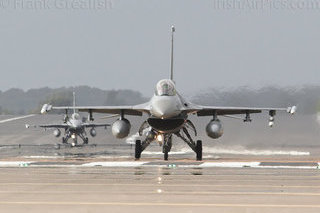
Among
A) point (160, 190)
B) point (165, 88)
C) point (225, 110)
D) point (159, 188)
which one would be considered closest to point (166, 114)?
point (165, 88)

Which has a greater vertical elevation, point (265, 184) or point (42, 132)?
point (265, 184)

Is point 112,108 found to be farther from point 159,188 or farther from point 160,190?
point 160,190

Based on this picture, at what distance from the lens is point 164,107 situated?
2673 cm

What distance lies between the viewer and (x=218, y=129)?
29922 mm

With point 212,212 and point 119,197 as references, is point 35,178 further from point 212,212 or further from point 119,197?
point 212,212

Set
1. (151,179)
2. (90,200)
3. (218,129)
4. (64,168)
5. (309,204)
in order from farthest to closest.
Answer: (218,129) < (64,168) < (151,179) < (90,200) < (309,204)

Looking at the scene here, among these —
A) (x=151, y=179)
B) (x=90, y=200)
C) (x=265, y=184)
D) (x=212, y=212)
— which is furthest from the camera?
(x=151, y=179)

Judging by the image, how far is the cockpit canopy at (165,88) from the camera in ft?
89.5

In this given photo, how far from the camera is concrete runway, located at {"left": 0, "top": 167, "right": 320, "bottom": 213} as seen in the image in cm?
1212

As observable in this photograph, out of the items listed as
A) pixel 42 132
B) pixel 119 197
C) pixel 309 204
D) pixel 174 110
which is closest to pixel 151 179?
pixel 119 197

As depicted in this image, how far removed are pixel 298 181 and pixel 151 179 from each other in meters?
4.21

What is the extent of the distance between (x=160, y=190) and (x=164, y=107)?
11615mm

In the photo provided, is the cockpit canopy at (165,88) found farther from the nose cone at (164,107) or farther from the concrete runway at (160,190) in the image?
the concrete runway at (160,190)

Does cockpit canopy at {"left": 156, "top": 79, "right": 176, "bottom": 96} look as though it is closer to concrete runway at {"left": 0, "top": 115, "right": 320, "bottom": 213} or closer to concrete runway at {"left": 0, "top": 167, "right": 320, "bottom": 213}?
concrete runway at {"left": 0, "top": 115, "right": 320, "bottom": 213}
